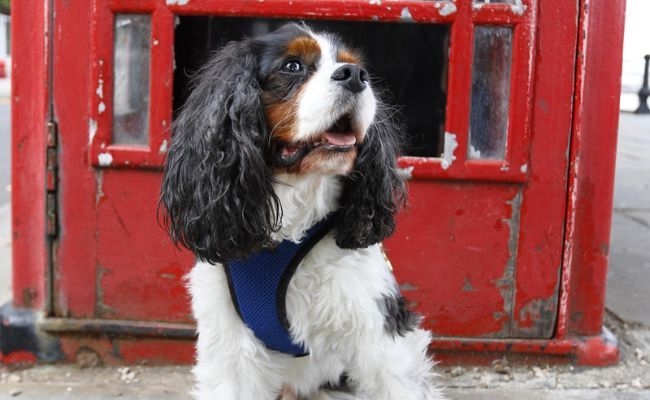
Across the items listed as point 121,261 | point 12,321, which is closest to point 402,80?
point 121,261

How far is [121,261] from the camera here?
292cm

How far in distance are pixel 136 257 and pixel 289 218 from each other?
960 millimetres

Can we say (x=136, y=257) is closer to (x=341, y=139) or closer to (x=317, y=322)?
(x=317, y=322)

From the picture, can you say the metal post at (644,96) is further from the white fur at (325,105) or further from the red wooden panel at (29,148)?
the white fur at (325,105)

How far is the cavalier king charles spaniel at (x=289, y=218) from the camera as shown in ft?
6.58

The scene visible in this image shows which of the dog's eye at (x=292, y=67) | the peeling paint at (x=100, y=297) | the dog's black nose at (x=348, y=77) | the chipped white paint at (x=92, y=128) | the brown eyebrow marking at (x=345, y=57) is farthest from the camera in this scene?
the peeling paint at (x=100, y=297)

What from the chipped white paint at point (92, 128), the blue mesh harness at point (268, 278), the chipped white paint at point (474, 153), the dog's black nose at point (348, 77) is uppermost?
the dog's black nose at point (348, 77)

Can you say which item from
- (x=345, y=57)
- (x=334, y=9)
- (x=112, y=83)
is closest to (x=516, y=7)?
(x=334, y=9)

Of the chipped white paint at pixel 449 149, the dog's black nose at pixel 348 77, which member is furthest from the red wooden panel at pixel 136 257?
the dog's black nose at pixel 348 77

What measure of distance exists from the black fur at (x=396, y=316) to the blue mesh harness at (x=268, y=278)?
275mm

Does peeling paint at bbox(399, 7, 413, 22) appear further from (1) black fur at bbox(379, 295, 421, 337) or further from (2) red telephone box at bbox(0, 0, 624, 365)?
(1) black fur at bbox(379, 295, 421, 337)

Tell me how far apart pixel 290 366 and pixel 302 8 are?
3.92 ft

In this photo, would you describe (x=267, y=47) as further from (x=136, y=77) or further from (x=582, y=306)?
(x=582, y=306)

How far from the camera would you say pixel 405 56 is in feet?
14.1
